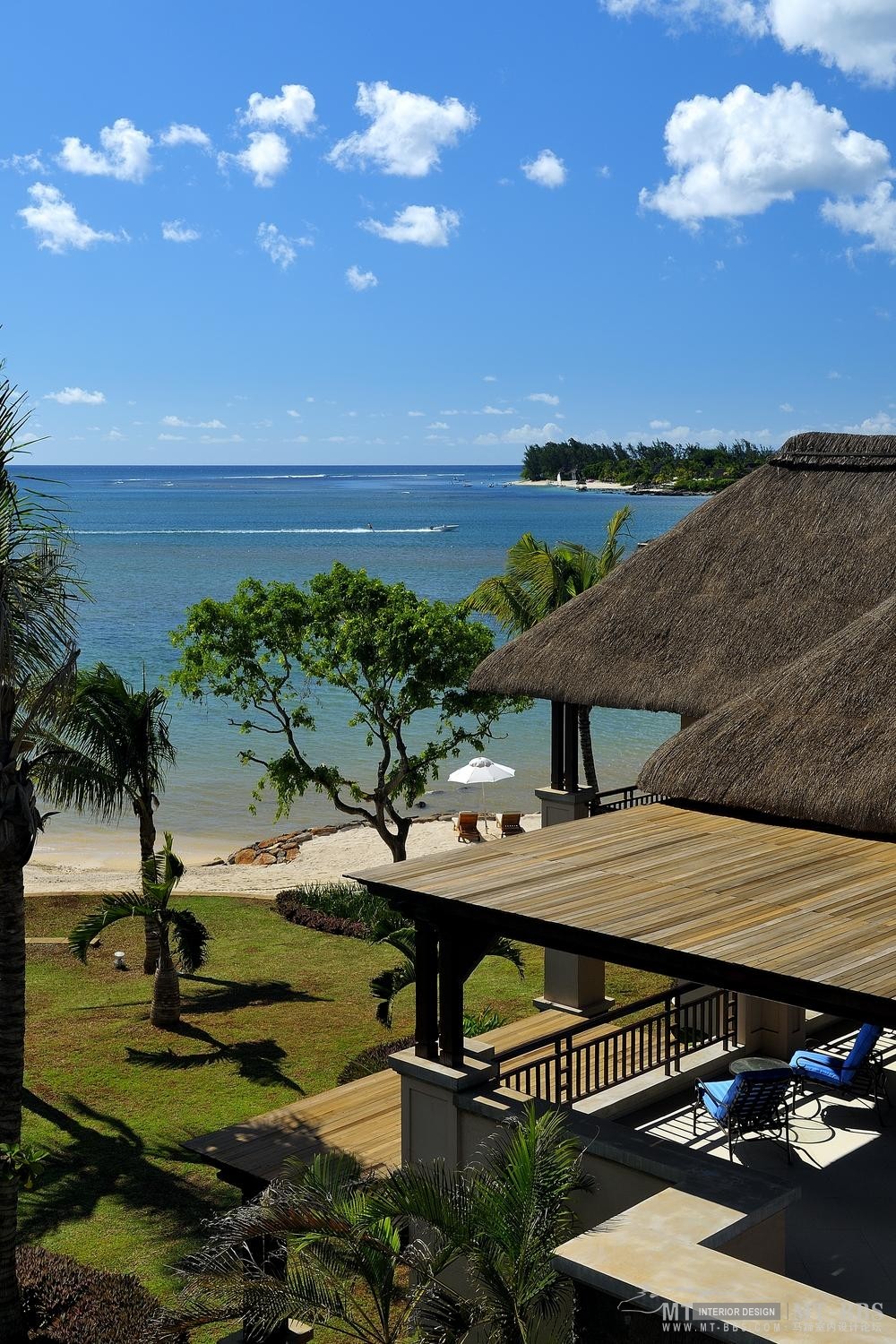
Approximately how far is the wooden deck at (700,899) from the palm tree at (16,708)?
2795mm

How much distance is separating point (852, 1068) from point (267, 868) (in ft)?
63.4

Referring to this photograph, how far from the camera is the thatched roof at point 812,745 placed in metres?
9.80

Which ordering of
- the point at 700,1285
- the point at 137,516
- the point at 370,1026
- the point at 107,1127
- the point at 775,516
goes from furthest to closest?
the point at 137,516, the point at 370,1026, the point at 775,516, the point at 107,1127, the point at 700,1285

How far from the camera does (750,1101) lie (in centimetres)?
988

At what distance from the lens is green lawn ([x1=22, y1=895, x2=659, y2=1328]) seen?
40.5ft

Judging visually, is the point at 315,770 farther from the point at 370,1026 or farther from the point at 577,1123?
the point at 577,1123

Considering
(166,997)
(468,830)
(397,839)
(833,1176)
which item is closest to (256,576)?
(468,830)

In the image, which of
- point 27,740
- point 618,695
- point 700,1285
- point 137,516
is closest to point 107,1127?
point 27,740

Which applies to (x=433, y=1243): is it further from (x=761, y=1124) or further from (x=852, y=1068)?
(x=852, y=1068)

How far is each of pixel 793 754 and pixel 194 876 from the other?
19.2 m

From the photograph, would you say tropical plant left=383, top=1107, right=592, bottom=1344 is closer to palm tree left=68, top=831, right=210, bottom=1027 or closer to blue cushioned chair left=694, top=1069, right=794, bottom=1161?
blue cushioned chair left=694, top=1069, right=794, bottom=1161

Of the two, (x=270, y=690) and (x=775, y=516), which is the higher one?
(x=775, y=516)

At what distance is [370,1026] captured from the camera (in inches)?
666

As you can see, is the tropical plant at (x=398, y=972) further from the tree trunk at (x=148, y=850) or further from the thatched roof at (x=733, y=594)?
the tree trunk at (x=148, y=850)
